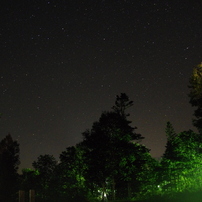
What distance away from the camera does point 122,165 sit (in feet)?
113

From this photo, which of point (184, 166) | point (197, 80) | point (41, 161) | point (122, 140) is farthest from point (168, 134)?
point (184, 166)

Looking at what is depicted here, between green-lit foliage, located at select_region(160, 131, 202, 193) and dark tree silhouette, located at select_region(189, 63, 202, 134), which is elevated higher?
dark tree silhouette, located at select_region(189, 63, 202, 134)

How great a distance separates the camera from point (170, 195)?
21812 millimetres

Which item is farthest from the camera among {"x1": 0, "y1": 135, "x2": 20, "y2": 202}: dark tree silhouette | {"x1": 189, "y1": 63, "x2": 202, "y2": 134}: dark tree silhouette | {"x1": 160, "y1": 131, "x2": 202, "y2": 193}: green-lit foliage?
{"x1": 0, "y1": 135, "x2": 20, "y2": 202}: dark tree silhouette

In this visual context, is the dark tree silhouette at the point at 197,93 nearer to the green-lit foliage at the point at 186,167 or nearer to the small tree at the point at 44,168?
the green-lit foliage at the point at 186,167

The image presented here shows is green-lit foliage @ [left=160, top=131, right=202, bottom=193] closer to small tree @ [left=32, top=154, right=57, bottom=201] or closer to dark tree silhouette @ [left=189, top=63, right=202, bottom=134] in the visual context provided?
dark tree silhouette @ [left=189, top=63, right=202, bottom=134]

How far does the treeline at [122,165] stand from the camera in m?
21.2

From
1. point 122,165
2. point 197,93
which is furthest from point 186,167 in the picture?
point 122,165

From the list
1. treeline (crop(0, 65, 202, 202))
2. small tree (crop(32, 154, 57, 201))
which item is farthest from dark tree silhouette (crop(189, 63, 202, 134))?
small tree (crop(32, 154, 57, 201))

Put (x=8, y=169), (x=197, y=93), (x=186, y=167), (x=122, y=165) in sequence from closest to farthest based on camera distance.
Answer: (x=186, y=167) < (x=197, y=93) < (x=122, y=165) < (x=8, y=169)

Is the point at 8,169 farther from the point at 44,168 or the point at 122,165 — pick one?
the point at 122,165

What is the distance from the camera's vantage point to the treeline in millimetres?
21234

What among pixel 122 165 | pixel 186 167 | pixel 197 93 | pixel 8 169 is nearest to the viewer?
pixel 186 167

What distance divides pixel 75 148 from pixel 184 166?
25.6m
